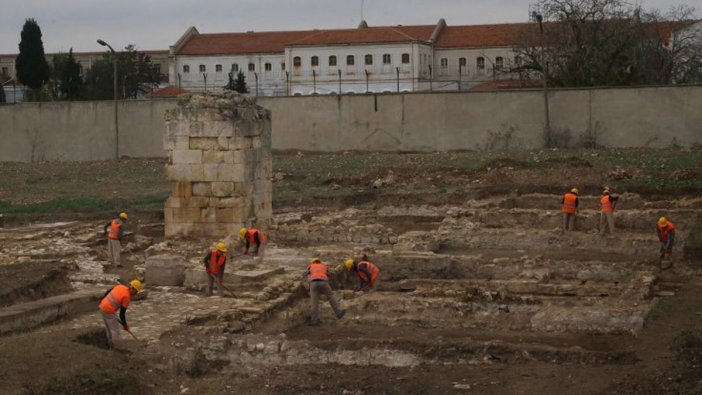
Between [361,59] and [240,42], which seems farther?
[240,42]

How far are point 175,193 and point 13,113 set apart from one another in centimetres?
2309

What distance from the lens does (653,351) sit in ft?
42.8

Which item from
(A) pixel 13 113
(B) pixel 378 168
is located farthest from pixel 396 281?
→ (A) pixel 13 113

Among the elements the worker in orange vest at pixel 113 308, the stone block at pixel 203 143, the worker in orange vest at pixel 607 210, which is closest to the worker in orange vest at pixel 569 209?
the worker in orange vest at pixel 607 210

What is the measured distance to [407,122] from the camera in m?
39.9

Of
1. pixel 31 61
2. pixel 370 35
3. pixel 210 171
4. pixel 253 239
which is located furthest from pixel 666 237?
pixel 370 35

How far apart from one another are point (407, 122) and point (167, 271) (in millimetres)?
22473

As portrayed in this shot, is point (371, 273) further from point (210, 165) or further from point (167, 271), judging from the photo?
point (210, 165)

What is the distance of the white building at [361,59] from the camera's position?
234 feet

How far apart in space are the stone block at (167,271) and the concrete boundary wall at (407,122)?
879 inches

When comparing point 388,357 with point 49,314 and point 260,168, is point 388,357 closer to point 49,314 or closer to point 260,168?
point 49,314

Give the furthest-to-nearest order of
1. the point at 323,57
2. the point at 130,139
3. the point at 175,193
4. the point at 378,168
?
the point at 323,57, the point at 130,139, the point at 378,168, the point at 175,193

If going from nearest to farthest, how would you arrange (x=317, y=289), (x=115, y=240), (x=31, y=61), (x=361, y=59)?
1. (x=317, y=289)
2. (x=115, y=240)
3. (x=31, y=61)
4. (x=361, y=59)

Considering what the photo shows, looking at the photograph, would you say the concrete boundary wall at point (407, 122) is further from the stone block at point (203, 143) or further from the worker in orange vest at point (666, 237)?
the worker in orange vest at point (666, 237)
